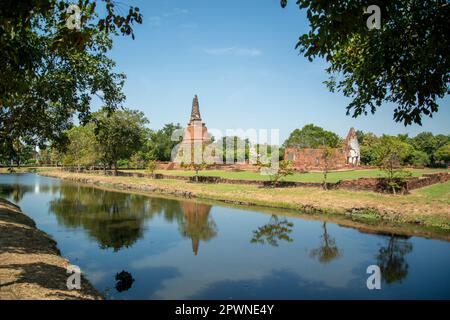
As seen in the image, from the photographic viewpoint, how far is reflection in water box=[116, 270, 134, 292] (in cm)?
949

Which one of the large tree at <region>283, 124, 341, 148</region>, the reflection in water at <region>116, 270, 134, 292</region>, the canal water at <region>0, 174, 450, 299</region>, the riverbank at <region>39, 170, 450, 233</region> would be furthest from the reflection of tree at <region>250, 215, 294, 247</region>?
the large tree at <region>283, 124, 341, 148</region>

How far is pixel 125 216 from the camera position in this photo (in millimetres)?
21578

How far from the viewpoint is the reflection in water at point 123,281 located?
9.49 m

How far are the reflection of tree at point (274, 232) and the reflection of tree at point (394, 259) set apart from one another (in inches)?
159

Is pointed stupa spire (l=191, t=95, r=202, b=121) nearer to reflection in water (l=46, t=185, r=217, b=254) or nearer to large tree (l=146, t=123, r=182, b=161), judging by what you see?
large tree (l=146, t=123, r=182, b=161)

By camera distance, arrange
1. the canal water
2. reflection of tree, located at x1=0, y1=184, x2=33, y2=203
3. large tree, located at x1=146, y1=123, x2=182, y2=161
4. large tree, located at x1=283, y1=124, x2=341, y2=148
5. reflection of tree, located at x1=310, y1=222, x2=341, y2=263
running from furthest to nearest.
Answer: large tree, located at x1=283, y1=124, x2=341, y2=148, large tree, located at x1=146, y1=123, x2=182, y2=161, reflection of tree, located at x1=0, y1=184, x2=33, y2=203, reflection of tree, located at x1=310, y1=222, x2=341, y2=263, the canal water

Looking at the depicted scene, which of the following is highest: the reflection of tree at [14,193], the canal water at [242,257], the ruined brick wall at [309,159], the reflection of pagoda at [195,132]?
the reflection of pagoda at [195,132]

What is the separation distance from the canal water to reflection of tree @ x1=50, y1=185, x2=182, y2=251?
0.07 m

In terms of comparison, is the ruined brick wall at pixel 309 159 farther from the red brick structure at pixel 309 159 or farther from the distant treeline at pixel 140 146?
the distant treeline at pixel 140 146

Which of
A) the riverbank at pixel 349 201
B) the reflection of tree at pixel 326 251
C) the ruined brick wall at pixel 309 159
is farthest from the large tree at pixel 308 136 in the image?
the reflection of tree at pixel 326 251

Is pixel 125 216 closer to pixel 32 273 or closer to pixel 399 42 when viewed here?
pixel 32 273

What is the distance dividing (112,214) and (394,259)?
16767 millimetres
